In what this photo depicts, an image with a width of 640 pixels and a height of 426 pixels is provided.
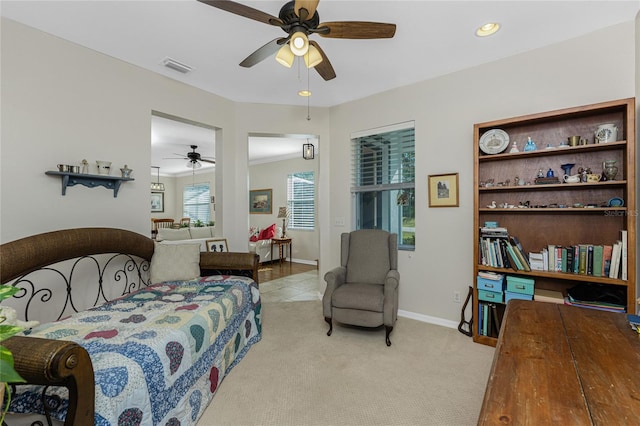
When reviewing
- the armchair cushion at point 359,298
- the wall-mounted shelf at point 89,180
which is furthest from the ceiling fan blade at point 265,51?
the armchair cushion at point 359,298

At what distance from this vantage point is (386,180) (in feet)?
11.8

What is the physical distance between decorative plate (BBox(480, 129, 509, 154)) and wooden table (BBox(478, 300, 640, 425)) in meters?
1.73

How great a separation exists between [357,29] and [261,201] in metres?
6.01

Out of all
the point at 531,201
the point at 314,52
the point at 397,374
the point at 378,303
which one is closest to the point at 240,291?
the point at 378,303

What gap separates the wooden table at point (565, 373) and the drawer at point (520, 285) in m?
1.21

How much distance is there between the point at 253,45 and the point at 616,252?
3337 mm

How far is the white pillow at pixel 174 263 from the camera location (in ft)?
8.52

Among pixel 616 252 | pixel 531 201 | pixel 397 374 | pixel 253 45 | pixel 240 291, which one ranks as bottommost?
pixel 397 374

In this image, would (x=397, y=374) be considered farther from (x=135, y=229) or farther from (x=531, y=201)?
(x=135, y=229)

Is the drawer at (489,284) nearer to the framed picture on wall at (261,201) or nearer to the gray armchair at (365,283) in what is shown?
the gray armchair at (365,283)

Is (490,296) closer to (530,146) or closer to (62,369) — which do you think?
(530,146)

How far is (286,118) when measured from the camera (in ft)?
12.6

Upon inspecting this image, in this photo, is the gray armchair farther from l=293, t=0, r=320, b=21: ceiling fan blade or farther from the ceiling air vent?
the ceiling air vent

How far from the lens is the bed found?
3.40 ft
